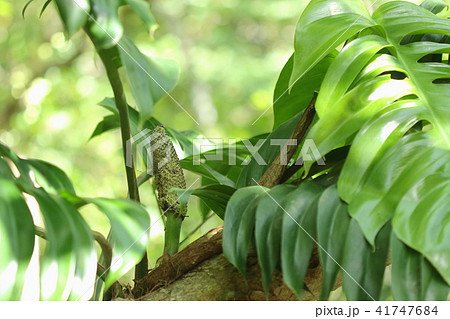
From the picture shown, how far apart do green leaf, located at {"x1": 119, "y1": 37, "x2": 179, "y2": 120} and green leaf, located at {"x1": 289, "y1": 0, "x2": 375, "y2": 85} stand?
0.55 feet

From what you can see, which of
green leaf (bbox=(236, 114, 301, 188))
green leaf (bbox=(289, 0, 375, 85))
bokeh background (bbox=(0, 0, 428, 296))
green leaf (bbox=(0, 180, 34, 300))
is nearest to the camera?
green leaf (bbox=(0, 180, 34, 300))

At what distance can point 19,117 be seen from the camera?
10.2ft

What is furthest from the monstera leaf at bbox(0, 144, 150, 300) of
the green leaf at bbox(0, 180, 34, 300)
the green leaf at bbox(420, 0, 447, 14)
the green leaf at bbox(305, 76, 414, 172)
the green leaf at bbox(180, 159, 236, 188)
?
the green leaf at bbox(420, 0, 447, 14)

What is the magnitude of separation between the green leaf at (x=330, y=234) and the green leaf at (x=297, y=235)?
0.06 ft

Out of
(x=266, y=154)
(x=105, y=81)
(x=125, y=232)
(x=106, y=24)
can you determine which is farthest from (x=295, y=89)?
(x=105, y=81)

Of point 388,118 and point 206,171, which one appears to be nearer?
point 388,118

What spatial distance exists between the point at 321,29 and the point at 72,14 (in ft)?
1.01

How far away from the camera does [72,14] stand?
22.9 inches

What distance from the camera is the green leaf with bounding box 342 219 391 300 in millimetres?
527

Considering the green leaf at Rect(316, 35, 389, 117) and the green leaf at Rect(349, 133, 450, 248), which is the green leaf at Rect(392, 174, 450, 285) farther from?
the green leaf at Rect(316, 35, 389, 117)

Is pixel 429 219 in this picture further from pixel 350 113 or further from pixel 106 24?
pixel 106 24
